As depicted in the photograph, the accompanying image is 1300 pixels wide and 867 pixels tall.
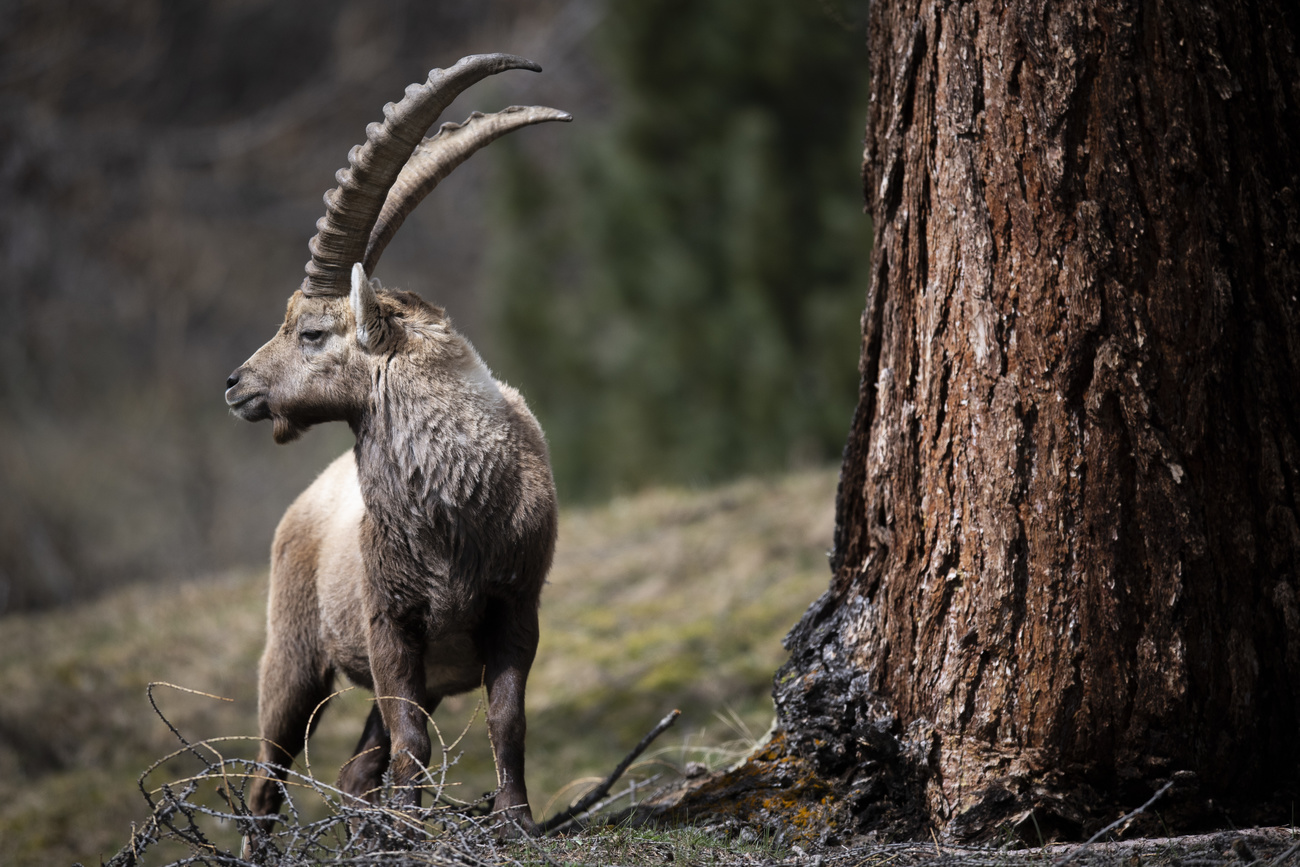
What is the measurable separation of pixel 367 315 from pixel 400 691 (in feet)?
3.80

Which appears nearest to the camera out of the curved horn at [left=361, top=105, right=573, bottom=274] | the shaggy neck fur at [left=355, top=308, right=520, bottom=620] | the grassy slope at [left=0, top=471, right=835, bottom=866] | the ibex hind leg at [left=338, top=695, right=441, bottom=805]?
the shaggy neck fur at [left=355, top=308, right=520, bottom=620]

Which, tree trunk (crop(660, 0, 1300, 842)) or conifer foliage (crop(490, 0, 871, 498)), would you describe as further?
conifer foliage (crop(490, 0, 871, 498))

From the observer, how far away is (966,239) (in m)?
2.83

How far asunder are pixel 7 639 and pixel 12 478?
531 centimetres

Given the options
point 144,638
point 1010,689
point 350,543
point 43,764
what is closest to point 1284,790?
point 1010,689

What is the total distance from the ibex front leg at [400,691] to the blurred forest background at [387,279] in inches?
343

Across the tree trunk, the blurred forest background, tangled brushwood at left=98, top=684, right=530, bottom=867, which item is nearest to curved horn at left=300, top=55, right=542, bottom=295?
the tree trunk

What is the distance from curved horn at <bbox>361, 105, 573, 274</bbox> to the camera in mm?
3367

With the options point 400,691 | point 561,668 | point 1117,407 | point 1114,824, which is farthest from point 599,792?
point 561,668

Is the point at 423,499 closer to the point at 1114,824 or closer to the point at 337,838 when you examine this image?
the point at 337,838

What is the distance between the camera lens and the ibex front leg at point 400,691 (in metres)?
3.09

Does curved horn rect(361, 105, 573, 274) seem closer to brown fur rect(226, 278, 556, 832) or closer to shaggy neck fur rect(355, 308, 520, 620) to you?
brown fur rect(226, 278, 556, 832)

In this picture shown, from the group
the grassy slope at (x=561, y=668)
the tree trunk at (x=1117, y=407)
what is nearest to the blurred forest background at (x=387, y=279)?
the grassy slope at (x=561, y=668)

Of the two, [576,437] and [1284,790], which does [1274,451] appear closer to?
[1284,790]
